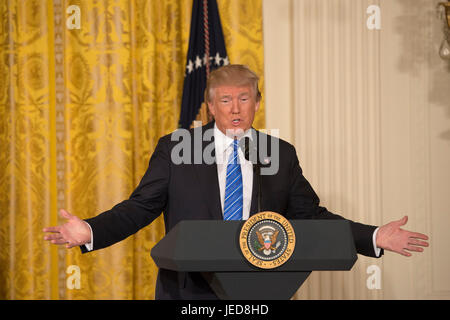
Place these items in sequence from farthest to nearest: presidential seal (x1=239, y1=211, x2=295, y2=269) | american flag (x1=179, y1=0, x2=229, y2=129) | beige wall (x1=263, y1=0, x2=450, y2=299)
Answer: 1. beige wall (x1=263, y1=0, x2=450, y2=299)
2. american flag (x1=179, y1=0, x2=229, y2=129)
3. presidential seal (x1=239, y1=211, x2=295, y2=269)

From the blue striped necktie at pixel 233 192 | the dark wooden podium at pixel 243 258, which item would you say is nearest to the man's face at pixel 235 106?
the blue striped necktie at pixel 233 192

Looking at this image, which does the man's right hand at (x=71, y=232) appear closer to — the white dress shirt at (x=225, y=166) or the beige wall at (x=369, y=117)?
the white dress shirt at (x=225, y=166)

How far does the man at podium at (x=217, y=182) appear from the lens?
2268 mm

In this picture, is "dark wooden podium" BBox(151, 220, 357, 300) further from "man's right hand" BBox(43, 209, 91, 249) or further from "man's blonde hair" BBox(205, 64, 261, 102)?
"man's blonde hair" BBox(205, 64, 261, 102)

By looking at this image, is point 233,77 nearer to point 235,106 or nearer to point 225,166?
point 235,106

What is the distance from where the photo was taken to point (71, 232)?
192 cm

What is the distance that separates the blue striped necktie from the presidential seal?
62 centimetres

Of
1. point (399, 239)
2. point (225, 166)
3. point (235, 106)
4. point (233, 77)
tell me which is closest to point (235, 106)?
point (235, 106)

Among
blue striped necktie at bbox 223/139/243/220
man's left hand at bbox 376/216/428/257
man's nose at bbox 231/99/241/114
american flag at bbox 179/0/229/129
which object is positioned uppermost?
american flag at bbox 179/0/229/129

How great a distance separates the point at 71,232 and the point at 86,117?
7.71ft

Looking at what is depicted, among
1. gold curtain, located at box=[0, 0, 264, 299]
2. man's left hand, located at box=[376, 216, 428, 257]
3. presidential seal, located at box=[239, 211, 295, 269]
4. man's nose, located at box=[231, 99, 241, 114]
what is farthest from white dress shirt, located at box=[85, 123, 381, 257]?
gold curtain, located at box=[0, 0, 264, 299]

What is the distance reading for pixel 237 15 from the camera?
4.18 meters

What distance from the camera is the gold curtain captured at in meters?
4.11
